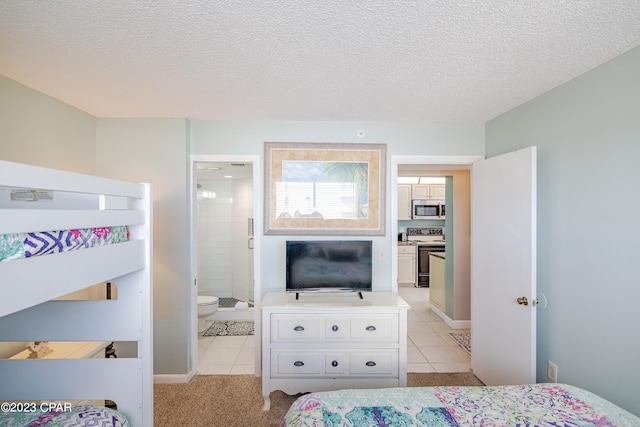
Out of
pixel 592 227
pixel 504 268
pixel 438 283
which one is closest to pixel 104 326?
pixel 504 268

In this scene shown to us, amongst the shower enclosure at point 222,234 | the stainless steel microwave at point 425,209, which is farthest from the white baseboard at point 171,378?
the stainless steel microwave at point 425,209

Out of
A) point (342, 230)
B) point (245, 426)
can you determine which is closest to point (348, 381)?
point (245, 426)

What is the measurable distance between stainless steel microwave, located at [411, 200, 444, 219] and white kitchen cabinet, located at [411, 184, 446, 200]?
10 centimetres

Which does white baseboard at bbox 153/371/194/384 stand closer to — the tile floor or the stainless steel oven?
the tile floor

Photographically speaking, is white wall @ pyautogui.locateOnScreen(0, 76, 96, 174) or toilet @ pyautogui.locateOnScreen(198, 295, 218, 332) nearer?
white wall @ pyautogui.locateOnScreen(0, 76, 96, 174)

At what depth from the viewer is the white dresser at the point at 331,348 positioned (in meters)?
2.27

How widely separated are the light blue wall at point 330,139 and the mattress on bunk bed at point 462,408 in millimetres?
1452

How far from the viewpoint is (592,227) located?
179cm

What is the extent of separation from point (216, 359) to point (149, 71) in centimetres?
271

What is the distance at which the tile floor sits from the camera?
9.57 feet

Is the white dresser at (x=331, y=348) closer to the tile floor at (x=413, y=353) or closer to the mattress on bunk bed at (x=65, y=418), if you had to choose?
the tile floor at (x=413, y=353)

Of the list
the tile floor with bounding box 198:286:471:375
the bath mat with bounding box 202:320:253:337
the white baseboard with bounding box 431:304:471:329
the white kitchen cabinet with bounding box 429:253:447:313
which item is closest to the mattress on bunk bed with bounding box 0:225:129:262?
the tile floor with bounding box 198:286:471:375

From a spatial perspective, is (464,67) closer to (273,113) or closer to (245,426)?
(273,113)

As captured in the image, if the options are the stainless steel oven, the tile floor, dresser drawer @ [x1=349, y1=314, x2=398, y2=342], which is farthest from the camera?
the stainless steel oven
